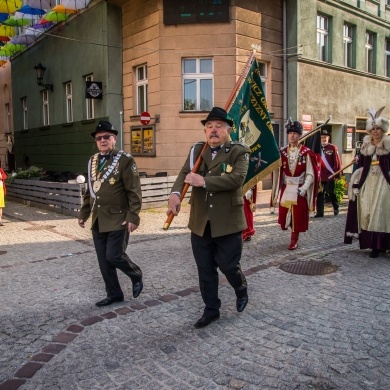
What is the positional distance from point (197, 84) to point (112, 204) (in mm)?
11212

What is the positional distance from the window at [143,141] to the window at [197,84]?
1442mm

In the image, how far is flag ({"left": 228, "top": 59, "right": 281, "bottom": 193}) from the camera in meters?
5.89

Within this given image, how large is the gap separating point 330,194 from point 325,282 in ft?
20.8

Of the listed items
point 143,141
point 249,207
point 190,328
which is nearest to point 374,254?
point 249,207

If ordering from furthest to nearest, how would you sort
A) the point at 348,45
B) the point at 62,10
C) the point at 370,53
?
the point at 370,53 → the point at 348,45 → the point at 62,10

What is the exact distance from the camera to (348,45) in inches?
760

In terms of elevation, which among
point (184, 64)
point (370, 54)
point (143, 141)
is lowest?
point (143, 141)

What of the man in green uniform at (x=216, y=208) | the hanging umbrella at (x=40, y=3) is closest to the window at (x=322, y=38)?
the hanging umbrella at (x=40, y=3)

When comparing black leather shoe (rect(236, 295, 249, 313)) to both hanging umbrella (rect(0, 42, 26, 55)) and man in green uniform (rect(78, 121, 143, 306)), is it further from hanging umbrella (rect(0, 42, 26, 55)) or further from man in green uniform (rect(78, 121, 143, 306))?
hanging umbrella (rect(0, 42, 26, 55))

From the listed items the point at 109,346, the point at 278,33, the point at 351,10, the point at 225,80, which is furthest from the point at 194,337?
the point at 351,10

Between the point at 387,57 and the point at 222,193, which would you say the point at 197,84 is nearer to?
the point at 387,57

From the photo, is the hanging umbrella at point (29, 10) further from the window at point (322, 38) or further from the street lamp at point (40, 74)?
the window at point (322, 38)

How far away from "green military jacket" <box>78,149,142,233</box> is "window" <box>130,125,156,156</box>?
1080cm

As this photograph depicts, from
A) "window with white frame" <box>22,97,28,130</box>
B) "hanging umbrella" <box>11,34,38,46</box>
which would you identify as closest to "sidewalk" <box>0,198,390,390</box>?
"hanging umbrella" <box>11,34,38,46</box>
